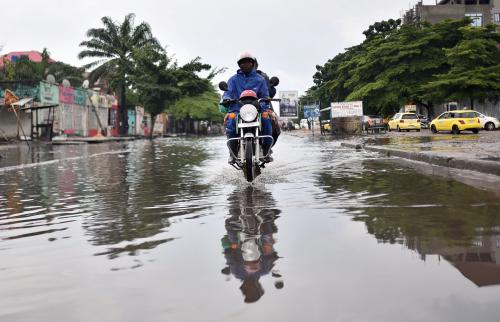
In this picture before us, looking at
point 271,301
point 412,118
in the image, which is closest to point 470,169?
point 271,301

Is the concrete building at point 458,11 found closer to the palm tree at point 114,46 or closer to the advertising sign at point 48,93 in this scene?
the palm tree at point 114,46

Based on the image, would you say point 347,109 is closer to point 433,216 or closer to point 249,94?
point 249,94

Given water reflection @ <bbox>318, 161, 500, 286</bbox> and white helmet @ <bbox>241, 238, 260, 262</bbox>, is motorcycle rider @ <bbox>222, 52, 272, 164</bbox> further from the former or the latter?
white helmet @ <bbox>241, 238, 260, 262</bbox>

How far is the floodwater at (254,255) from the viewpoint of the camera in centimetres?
299

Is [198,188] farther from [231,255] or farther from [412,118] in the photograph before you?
[412,118]

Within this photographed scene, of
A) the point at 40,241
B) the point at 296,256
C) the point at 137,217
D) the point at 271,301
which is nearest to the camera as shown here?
the point at 271,301

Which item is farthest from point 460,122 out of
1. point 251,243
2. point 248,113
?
point 251,243

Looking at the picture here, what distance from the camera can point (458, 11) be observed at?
68.2 meters

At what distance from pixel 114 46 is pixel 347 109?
2361 cm

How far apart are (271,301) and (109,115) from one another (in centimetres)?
5937

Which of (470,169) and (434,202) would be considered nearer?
(434,202)

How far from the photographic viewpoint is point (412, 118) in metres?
43.6

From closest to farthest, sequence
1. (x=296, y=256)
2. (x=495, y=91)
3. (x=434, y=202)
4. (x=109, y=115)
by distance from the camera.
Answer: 1. (x=296, y=256)
2. (x=434, y=202)
3. (x=495, y=91)
4. (x=109, y=115)

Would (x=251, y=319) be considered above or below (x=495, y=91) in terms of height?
below
